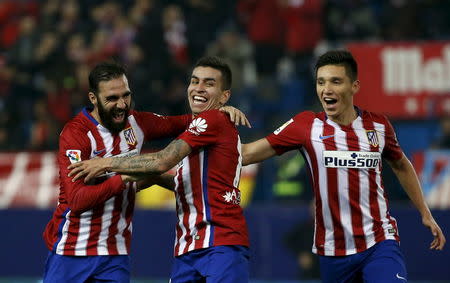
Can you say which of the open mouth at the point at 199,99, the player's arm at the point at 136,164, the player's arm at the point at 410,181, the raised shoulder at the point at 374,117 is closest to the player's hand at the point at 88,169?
the player's arm at the point at 136,164

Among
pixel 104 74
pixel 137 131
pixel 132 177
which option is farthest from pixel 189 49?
pixel 132 177

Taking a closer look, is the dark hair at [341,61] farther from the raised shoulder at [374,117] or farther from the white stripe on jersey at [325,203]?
the white stripe on jersey at [325,203]

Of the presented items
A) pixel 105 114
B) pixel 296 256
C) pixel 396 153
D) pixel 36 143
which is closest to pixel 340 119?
pixel 396 153

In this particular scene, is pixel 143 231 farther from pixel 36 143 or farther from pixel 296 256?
pixel 36 143

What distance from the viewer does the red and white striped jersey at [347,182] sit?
632 centimetres

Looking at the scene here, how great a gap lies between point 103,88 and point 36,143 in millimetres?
7284

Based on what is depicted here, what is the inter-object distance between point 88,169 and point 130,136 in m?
0.54

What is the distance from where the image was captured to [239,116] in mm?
6129

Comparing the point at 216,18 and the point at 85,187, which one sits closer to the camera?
the point at 85,187

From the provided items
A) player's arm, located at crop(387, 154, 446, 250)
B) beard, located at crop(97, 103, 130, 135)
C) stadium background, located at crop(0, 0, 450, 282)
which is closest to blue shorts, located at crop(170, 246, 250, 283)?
beard, located at crop(97, 103, 130, 135)

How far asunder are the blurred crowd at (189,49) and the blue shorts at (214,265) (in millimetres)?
6971

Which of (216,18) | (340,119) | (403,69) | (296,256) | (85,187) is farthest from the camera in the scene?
(216,18)

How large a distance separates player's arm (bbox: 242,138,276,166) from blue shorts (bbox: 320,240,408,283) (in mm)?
842

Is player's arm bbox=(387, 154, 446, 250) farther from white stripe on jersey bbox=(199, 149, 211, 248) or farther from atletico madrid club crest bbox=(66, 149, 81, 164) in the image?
atletico madrid club crest bbox=(66, 149, 81, 164)
